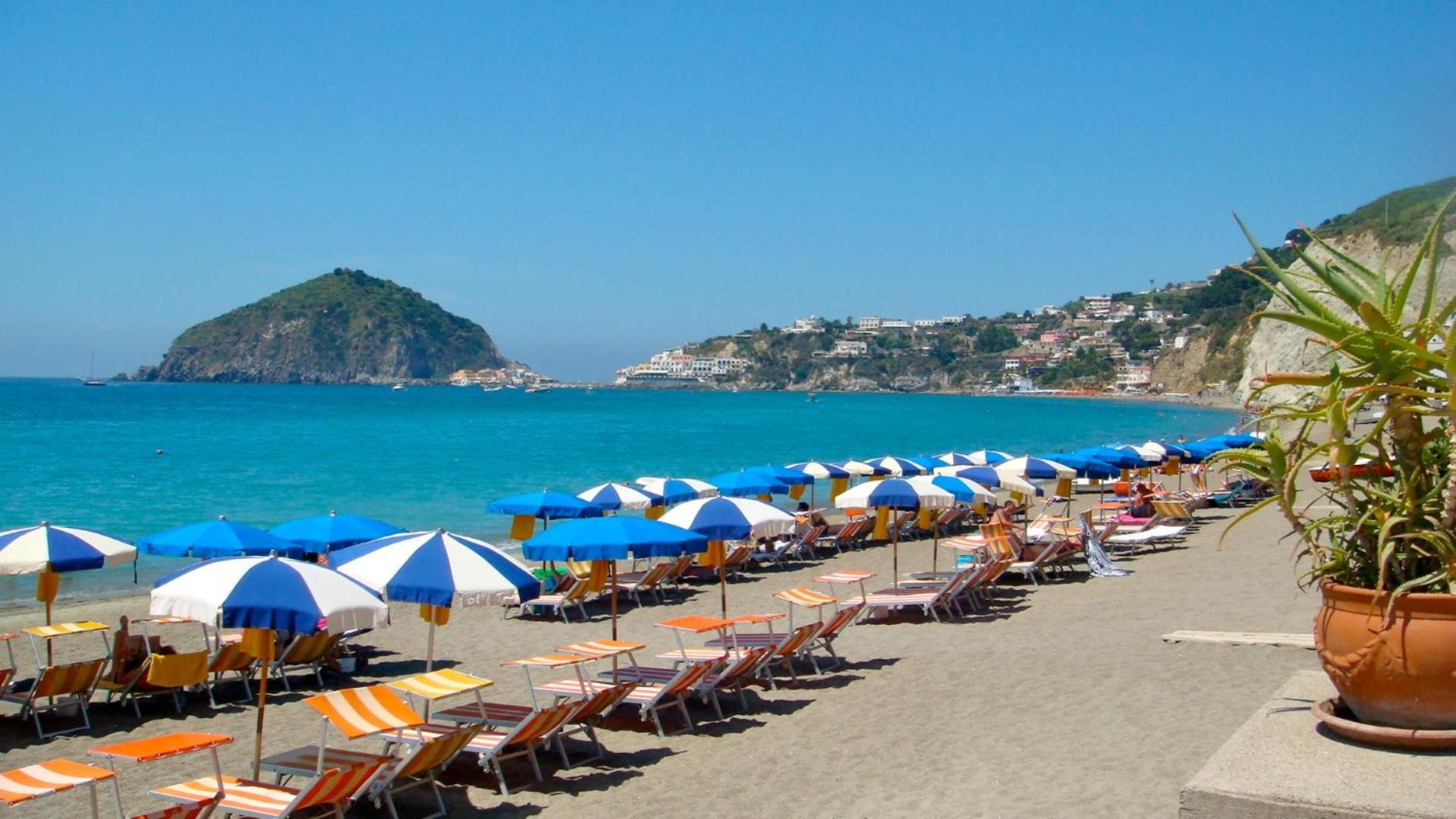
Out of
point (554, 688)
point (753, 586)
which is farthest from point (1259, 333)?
point (554, 688)

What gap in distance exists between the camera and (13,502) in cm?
3641

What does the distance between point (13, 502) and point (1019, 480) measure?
31.5 m

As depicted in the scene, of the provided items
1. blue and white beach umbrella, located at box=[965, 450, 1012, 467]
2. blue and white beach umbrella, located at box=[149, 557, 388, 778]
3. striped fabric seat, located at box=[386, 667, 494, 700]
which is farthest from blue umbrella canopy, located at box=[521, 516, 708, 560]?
blue and white beach umbrella, located at box=[965, 450, 1012, 467]

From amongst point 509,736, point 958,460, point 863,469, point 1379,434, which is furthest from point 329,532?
point 958,460

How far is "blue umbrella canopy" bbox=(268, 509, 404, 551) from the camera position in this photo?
12.8m

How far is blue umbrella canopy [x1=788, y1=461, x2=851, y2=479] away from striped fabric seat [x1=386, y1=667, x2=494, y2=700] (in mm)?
15794

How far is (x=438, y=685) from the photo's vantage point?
24.4 feet

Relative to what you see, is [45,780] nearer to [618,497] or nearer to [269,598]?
[269,598]

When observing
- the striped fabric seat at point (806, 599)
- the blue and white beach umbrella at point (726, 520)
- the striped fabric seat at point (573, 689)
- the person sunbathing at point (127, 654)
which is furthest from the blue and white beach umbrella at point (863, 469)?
the person sunbathing at point (127, 654)

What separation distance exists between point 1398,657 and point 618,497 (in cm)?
1466

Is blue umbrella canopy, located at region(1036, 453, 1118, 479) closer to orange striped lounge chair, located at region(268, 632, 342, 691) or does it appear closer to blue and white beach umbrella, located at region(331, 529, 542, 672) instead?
orange striped lounge chair, located at region(268, 632, 342, 691)

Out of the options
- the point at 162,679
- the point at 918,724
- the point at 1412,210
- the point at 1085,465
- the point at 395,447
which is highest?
the point at 1412,210

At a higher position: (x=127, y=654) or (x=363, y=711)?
(x=363, y=711)

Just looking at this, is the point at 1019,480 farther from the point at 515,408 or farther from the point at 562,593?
the point at 515,408
